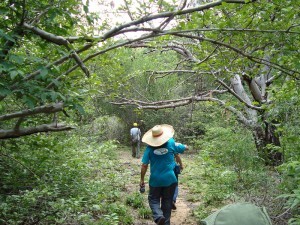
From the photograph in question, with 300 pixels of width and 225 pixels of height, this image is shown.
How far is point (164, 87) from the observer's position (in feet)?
64.2

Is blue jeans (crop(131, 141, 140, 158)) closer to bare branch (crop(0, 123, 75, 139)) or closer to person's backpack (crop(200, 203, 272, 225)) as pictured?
bare branch (crop(0, 123, 75, 139))

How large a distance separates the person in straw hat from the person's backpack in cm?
381

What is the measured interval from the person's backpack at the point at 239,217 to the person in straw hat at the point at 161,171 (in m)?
3.81

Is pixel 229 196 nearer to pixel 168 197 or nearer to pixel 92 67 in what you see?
pixel 168 197

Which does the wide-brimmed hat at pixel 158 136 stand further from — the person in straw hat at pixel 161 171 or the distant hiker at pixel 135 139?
the distant hiker at pixel 135 139

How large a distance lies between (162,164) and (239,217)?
154 inches

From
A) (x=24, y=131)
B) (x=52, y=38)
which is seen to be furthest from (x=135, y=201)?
(x=52, y=38)

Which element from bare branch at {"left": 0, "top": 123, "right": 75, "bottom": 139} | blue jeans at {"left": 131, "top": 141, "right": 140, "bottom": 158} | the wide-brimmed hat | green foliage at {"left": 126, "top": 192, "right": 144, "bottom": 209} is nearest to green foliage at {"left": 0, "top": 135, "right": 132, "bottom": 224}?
green foliage at {"left": 126, "top": 192, "right": 144, "bottom": 209}

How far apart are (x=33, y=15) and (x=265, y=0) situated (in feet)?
9.55

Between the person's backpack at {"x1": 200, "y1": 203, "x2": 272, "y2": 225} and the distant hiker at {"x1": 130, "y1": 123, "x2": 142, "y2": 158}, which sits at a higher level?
the distant hiker at {"x1": 130, "y1": 123, "x2": 142, "y2": 158}

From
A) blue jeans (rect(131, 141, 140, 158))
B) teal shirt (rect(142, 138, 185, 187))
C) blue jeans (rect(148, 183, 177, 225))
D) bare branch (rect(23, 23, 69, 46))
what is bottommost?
blue jeans (rect(148, 183, 177, 225))

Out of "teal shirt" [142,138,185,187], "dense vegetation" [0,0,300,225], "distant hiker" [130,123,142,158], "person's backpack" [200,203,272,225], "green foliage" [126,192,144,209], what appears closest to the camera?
"person's backpack" [200,203,272,225]

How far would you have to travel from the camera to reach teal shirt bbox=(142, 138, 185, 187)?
227 inches

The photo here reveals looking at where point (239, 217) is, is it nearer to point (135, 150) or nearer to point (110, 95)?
point (110, 95)
